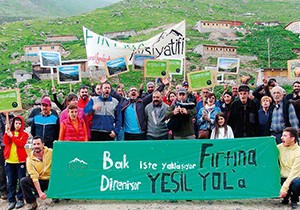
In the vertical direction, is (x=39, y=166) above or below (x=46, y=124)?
below

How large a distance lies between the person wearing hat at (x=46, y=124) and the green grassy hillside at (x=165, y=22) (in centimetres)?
4397

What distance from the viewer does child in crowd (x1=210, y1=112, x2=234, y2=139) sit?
26.9ft

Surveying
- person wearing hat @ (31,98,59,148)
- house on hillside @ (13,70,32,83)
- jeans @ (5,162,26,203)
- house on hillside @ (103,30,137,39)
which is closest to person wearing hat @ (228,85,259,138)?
person wearing hat @ (31,98,59,148)

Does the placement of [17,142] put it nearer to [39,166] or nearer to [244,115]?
[39,166]

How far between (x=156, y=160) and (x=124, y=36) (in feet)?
291

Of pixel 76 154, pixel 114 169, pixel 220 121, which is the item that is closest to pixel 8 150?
pixel 76 154

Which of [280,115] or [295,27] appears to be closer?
[280,115]

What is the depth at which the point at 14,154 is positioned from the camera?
8.16 metres

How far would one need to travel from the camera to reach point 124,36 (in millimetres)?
94688

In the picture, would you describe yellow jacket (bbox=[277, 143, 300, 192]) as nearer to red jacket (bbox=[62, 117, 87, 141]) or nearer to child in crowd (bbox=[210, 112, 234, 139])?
child in crowd (bbox=[210, 112, 234, 139])

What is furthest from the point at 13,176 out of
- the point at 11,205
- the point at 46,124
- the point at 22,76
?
the point at 22,76

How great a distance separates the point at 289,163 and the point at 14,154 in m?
5.38

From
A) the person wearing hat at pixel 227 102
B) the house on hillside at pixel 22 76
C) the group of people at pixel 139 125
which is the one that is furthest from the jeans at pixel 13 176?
the house on hillside at pixel 22 76

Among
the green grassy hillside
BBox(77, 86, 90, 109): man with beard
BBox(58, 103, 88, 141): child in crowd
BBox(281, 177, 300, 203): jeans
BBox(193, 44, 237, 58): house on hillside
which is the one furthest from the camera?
the green grassy hillside
